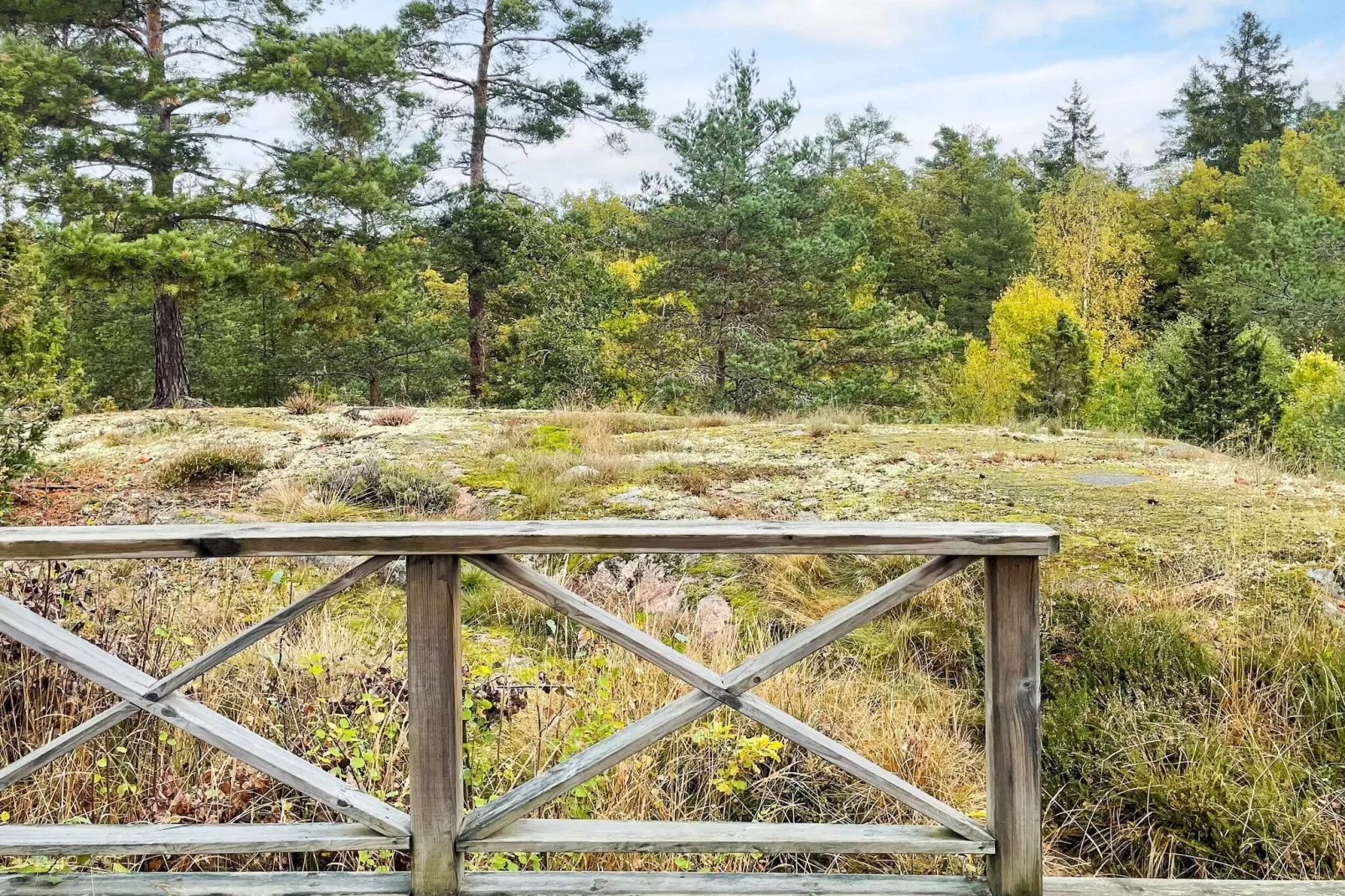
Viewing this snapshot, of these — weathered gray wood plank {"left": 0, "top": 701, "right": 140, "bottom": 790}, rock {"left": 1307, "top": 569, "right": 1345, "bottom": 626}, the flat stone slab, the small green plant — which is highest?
the small green plant

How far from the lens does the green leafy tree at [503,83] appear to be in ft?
52.7

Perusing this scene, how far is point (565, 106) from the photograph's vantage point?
661 inches

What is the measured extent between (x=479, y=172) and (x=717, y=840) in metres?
17.3

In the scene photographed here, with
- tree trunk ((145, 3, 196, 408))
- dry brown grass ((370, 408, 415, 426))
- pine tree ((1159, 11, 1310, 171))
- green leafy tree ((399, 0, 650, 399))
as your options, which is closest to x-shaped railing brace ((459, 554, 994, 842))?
dry brown grass ((370, 408, 415, 426))

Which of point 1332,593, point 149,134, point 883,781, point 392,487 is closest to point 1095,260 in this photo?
point 1332,593

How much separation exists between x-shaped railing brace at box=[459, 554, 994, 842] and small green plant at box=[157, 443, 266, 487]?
19.1 feet

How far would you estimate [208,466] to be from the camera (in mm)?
6695

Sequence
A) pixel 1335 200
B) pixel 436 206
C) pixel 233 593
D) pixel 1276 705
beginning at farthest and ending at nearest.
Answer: pixel 1335 200 → pixel 436 206 → pixel 233 593 → pixel 1276 705

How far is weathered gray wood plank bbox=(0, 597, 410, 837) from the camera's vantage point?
1.67 metres

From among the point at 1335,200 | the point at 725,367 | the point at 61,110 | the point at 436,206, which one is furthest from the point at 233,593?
the point at 1335,200

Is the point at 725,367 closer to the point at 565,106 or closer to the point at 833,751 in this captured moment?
the point at 565,106

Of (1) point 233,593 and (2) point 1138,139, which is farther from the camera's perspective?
(2) point 1138,139

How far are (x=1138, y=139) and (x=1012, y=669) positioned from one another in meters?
40.8

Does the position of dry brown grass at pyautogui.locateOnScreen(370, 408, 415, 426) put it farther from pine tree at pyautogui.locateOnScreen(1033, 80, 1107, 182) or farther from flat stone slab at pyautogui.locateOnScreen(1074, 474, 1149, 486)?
pine tree at pyautogui.locateOnScreen(1033, 80, 1107, 182)
